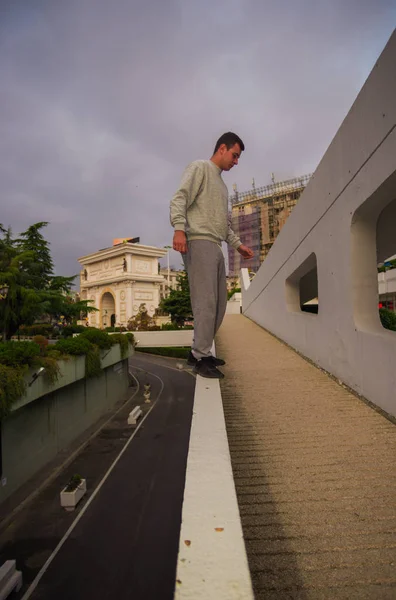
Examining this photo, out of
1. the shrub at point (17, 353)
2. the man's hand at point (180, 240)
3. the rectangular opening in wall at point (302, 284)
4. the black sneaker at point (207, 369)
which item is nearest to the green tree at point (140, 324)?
the shrub at point (17, 353)

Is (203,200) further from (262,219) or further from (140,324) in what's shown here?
(262,219)

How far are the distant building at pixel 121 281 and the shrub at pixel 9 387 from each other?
3626 cm

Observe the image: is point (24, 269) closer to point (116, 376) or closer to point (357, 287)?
point (116, 376)

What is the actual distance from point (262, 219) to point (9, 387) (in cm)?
6236

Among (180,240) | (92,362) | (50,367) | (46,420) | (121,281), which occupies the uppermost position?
(121,281)

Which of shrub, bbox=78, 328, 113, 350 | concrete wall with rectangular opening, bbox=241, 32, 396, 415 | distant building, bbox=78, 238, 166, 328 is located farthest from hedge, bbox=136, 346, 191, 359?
concrete wall with rectangular opening, bbox=241, 32, 396, 415

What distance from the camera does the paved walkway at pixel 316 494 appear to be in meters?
1.25

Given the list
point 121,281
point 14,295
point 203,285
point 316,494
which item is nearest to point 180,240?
point 203,285

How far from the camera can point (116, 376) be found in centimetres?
2422

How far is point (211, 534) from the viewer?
1111 mm

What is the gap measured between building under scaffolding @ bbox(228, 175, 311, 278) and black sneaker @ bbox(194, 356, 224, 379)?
2442 inches

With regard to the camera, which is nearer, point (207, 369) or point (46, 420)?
point (207, 369)

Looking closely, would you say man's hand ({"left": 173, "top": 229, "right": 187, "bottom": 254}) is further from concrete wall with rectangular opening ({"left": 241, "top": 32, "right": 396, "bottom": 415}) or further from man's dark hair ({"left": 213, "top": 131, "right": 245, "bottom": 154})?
concrete wall with rectangular opening ({"left": 241, "top": 32, "right": 396, "bottom": 415})

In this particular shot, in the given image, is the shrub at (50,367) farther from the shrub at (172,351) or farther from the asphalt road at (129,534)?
the shrub at (172,351)
